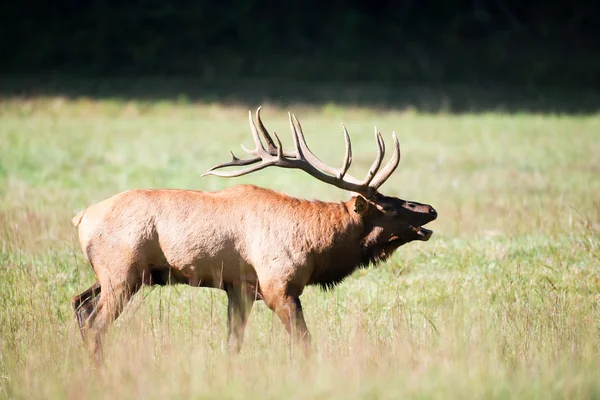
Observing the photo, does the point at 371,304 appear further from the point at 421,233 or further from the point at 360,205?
the point at 360,205

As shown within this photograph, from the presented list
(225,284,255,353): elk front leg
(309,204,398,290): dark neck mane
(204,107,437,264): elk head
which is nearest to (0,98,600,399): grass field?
(225,284,255,353): elk front leg

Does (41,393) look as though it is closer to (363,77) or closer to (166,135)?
(166,135)

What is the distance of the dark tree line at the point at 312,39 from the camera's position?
29.8 meters

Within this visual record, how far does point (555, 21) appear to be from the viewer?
32.7 metres

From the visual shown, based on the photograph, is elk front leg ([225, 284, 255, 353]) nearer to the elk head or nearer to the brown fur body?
the brown fur body

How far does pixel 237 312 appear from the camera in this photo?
7.15 m

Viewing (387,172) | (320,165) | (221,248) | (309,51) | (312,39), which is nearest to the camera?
(221,248)

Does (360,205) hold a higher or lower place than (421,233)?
higher

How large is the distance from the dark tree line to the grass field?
41.2 feet

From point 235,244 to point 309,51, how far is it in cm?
2584

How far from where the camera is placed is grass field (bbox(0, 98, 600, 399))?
5.71 m

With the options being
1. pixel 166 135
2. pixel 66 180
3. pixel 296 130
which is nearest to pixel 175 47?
Result: pixel 166 135

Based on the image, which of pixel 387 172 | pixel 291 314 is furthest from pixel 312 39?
pixel 291 314

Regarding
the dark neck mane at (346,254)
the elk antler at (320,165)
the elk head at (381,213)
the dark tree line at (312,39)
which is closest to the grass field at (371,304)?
the dark neck mane at (346,254)
